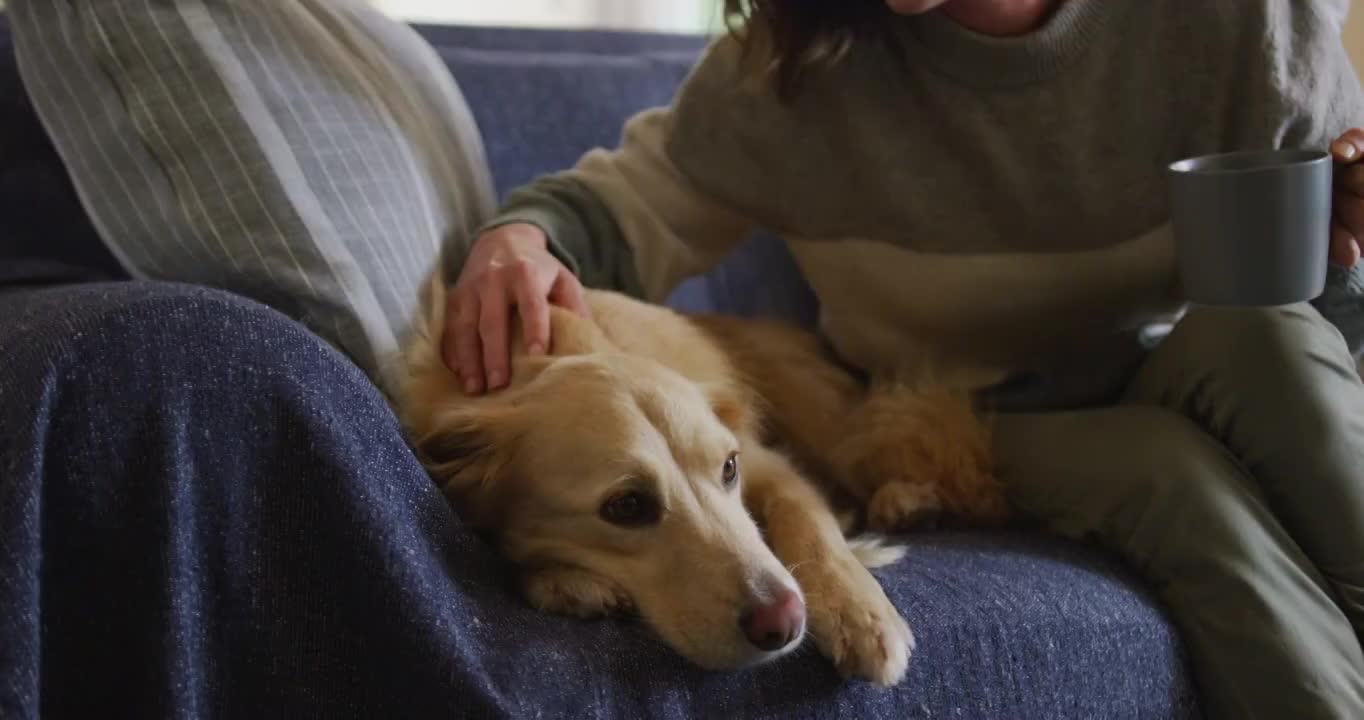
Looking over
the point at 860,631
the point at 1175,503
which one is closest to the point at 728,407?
the point at 860,631

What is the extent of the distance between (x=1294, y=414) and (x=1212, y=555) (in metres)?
A: 0.19

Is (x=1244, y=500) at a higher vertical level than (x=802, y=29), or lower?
lower

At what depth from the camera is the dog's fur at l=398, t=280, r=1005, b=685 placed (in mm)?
939

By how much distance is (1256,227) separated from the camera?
1002 mm

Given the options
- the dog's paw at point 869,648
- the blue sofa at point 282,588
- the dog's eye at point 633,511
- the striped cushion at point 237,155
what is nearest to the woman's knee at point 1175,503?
the blue sofa at point 282,588

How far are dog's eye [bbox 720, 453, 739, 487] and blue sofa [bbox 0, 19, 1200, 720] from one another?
18cm

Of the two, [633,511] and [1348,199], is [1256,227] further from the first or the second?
[633,511]

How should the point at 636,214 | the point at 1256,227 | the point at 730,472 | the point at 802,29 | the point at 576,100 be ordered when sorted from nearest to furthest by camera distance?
the point at 1256,227 → the point at 730,472 → the point at 802,29 → the point at 636,214 → the point at 576,100

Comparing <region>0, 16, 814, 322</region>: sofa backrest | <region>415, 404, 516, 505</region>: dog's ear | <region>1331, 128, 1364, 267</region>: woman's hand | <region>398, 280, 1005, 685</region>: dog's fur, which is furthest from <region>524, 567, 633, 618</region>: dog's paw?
<region>0, 16, 814, 322</region>: sofa backrest

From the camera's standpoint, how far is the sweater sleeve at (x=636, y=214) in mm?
1481

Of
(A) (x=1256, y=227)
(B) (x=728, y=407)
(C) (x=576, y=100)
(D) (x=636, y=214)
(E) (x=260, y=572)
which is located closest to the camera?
(E) (x=260, y=572)

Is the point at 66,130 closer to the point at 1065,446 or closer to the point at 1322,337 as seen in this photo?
the point at 1065,446

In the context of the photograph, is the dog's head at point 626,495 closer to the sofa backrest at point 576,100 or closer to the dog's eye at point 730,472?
the dog's eye at point 730,472

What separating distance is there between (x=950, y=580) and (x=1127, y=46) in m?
0.70
